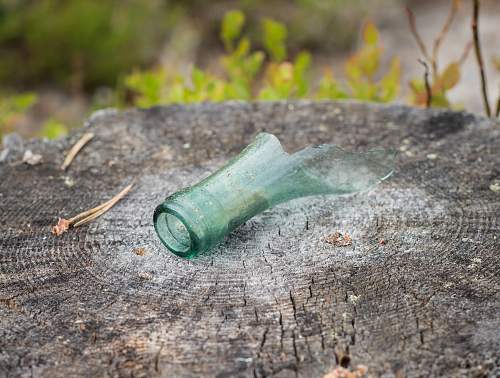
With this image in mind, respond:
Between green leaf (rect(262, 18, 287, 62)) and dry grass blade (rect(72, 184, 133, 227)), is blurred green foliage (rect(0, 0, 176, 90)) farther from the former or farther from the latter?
dry grass blade (rect(72, 184, 133, 227))

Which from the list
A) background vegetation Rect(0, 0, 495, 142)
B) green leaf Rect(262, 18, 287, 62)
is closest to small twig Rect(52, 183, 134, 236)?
green leaf Rect(262, 18, 287, 62)

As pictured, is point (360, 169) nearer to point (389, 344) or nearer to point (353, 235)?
point (353, 235)

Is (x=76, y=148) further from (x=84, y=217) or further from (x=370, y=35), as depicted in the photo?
(x=370, y=35)

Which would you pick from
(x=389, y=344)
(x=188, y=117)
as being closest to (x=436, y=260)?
(x=389, y=344)

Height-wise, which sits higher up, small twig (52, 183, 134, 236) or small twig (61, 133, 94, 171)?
small twig (61, 133, 94, 171)

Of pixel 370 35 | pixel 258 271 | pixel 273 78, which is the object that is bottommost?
pixel 258 271

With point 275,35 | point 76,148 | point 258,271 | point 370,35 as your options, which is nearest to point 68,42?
point 275,35
